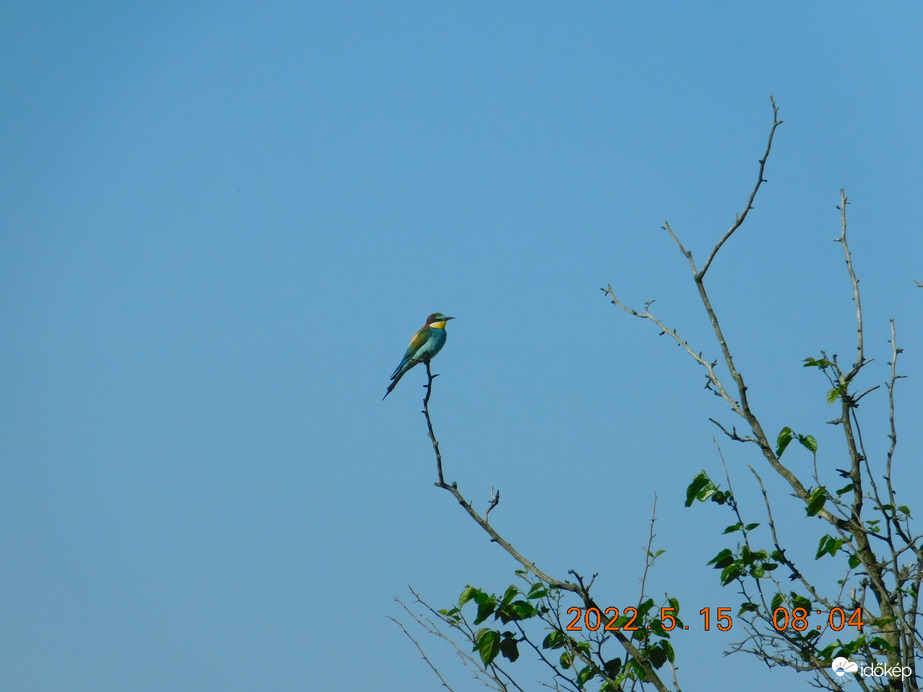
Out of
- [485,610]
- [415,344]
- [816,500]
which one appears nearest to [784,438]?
[816,500]

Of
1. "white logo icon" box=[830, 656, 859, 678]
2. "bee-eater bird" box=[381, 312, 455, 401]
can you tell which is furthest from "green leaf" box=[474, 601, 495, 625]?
"bee-eater bird" box=[381, 312, 455, 401]

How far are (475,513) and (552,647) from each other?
0.71m

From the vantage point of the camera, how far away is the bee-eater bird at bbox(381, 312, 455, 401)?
1034 centimetres

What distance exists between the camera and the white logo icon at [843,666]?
169 inches

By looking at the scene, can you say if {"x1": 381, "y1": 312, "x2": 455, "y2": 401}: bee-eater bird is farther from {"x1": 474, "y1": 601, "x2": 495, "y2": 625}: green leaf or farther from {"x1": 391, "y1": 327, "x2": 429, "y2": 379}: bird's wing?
{"x1": 474, "y1": 601, "x2": 495, "y2": 625}: green leaf

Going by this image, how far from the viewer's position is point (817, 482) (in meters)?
4.87

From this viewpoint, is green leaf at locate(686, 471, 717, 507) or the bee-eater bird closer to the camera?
green leaf at locate(686, 471, 717, 507)

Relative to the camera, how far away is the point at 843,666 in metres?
4.33

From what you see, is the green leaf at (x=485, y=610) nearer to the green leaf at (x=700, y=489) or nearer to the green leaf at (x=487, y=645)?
the green leaf at (x=487, y=645)

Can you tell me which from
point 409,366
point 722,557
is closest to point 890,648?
point 722,557

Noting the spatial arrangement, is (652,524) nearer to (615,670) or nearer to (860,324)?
(615,670)

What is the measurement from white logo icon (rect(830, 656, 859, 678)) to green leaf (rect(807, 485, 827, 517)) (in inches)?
24.6

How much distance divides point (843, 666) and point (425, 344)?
7.26 meters

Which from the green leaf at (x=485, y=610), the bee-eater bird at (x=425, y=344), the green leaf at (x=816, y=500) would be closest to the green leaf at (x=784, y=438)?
the green leaf at (x=816, y=500)
